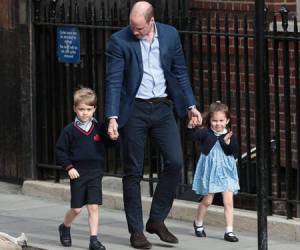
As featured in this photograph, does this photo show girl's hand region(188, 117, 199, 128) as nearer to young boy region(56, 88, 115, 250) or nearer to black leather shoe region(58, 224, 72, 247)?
young boy region(56, 88, 115, 250)

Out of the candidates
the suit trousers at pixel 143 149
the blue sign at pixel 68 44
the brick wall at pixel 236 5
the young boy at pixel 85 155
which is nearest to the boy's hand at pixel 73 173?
A: the young boy at pixel 85 155

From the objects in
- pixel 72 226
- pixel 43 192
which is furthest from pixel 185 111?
pixel 43 192

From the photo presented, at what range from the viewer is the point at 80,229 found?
9734mm

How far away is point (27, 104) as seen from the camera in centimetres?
1150

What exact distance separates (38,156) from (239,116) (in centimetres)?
267

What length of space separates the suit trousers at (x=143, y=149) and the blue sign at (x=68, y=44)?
2.37 m

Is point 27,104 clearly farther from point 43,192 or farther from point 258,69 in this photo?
point 258,69

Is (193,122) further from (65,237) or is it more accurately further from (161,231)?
(65,237)

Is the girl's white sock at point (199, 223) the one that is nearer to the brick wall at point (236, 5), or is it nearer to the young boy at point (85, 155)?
the young boy at point (85, 155)

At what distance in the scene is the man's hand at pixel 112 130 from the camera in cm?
842

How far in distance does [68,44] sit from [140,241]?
2926mm

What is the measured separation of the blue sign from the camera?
10961 mm

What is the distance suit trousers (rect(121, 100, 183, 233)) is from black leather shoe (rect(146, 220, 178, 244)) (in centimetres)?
4

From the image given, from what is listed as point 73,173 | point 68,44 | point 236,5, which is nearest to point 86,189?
point 73,173
